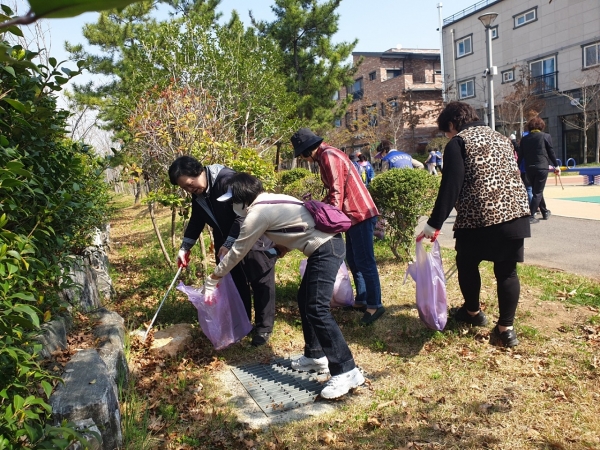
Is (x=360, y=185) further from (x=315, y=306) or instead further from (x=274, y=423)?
(x=274, y=423)

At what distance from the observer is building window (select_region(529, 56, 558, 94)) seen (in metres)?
25.4

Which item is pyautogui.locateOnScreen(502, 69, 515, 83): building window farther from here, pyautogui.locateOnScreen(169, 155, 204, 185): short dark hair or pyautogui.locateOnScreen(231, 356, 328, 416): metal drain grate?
pyautogui.locateOnScreen(231, 356, 328, 416): metal drain grate

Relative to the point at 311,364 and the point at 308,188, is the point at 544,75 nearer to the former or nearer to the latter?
the point at 308,188

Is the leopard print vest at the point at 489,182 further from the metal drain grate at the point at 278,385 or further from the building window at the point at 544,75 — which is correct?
the building window at the point at 544,75

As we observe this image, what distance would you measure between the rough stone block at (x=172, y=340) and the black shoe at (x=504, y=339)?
2.46 meters

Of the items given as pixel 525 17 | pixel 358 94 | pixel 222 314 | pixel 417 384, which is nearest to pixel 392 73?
pixel 358 94

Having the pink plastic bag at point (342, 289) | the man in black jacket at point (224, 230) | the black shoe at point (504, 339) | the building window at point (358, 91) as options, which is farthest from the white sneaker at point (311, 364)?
the building window at point (358, 91)

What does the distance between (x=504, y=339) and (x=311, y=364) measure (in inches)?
56.6

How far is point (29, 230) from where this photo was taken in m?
2.21

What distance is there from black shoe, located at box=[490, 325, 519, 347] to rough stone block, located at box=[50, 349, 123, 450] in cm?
266

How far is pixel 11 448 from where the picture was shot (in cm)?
150

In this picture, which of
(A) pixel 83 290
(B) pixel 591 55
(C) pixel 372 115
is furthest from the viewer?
(C) pixel 372 115

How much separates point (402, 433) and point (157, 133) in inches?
169

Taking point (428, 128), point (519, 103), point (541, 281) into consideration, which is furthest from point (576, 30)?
point (541, 281)
